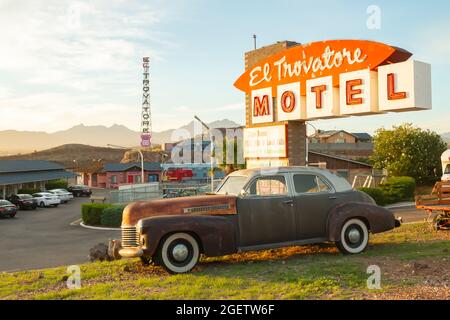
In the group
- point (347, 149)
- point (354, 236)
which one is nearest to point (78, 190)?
point (347, 149)

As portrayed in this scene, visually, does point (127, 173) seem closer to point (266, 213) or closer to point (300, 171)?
point (300, 171)

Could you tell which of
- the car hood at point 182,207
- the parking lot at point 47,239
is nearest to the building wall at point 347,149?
the parking lot at point 47,239

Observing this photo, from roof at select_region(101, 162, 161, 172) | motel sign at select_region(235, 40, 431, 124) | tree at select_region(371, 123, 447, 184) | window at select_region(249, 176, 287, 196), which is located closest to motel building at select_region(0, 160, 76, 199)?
roof at select_region(101, 162, 161, 172)

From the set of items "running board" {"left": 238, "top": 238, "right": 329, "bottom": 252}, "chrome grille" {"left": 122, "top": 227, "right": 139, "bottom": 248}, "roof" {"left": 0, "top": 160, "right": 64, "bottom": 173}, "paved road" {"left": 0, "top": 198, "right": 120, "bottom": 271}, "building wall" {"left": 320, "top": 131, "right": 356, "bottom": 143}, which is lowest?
"paved road" {"left": 0, "top": 198, "right": 120, "bottom": 271}

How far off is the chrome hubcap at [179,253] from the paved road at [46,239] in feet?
28.2

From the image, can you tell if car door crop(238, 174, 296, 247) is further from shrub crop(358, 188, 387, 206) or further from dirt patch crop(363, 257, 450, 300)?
shrub crop(358, 188, 387, 206)

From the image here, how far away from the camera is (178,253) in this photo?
27.1ft

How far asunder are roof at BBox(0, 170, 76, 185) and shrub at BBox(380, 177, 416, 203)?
118ft

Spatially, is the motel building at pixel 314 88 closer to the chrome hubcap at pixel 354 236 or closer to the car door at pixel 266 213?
the chrome hubcap at pixel 354 236

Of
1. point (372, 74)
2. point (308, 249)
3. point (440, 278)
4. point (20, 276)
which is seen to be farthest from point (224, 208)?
point (372, 74)

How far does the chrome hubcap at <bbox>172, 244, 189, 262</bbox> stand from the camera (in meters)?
8.24

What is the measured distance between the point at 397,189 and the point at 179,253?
30.0 m

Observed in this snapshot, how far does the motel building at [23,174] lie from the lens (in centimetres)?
4847

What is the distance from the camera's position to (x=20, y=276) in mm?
9312
